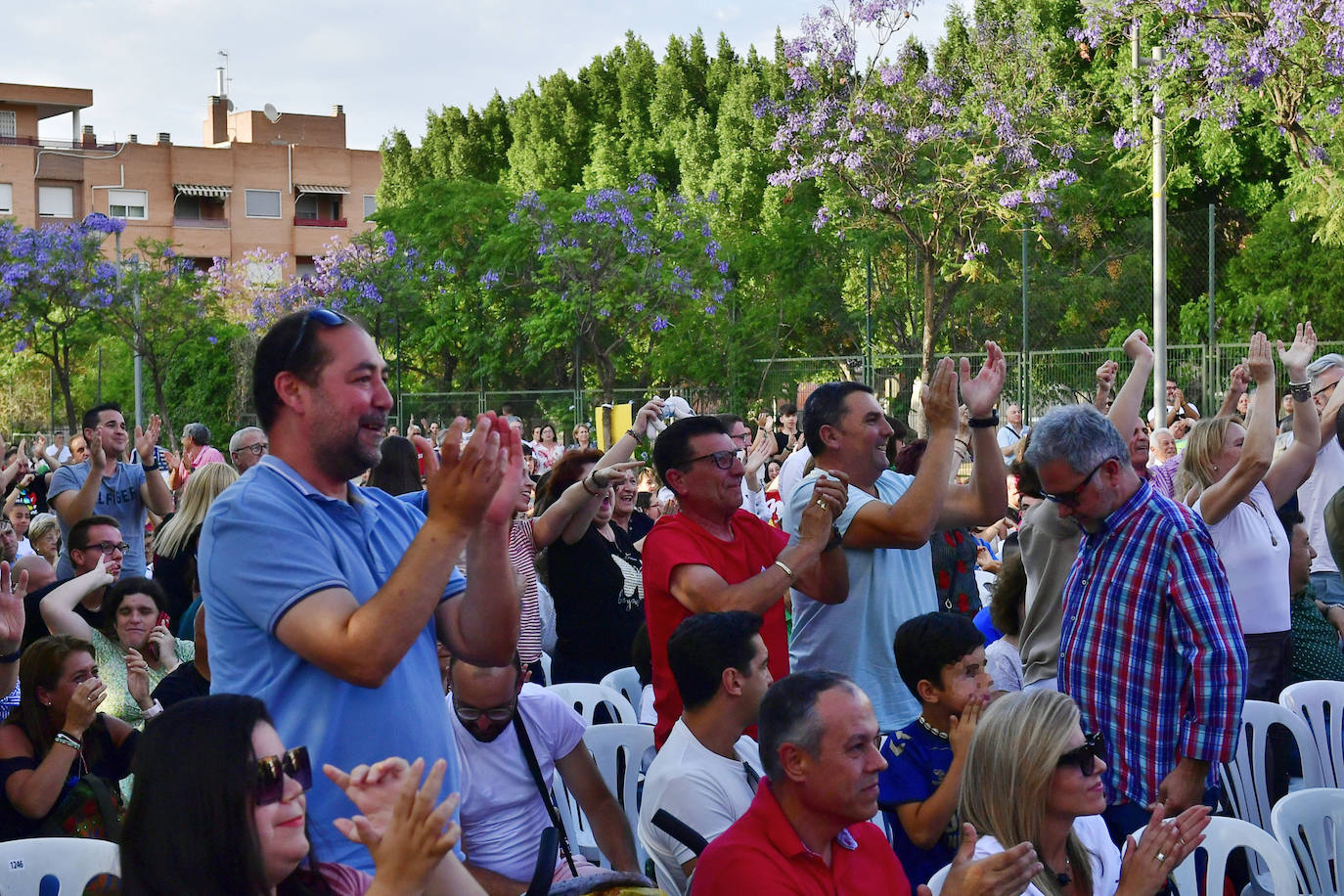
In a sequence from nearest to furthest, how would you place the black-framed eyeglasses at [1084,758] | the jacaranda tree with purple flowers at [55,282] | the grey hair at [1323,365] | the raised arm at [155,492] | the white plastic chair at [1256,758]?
the black-framed eyeglasses at [1084,758] < the white plastic chair at [1256,758] < the grey hair at [1323,365] < the raised arm at [155,492] < the jacaranda tree with purple flowers at [55,282]

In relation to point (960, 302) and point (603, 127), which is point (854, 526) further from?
point (603, 127)

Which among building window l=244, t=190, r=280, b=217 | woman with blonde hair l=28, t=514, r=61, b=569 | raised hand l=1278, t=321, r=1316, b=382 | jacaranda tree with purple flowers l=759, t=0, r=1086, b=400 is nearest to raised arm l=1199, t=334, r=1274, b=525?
raised hand l=1278, t=321, r=1316, b=382

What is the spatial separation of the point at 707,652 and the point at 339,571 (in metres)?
1.55

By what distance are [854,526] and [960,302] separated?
24.4 metres

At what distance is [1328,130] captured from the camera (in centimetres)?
1684

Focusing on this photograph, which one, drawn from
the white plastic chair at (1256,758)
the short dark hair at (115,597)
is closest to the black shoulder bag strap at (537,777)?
the short dark hair at (115,597)

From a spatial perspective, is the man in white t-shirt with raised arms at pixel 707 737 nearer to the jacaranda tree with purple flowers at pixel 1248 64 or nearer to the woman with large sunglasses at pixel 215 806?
the woman with large sunglasses at pixel 215 806

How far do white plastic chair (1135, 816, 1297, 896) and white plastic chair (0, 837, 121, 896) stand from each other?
8.90 feet

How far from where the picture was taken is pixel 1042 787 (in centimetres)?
338

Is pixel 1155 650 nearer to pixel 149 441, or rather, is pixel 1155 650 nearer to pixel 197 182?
pixel 149 441

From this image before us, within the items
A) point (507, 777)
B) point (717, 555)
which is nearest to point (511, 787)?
point (507, 777)

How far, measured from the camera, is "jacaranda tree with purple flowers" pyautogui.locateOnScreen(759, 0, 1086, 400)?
69.9 feet

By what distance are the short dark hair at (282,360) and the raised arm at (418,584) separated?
1.15ft

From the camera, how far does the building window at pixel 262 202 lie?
194 ft
